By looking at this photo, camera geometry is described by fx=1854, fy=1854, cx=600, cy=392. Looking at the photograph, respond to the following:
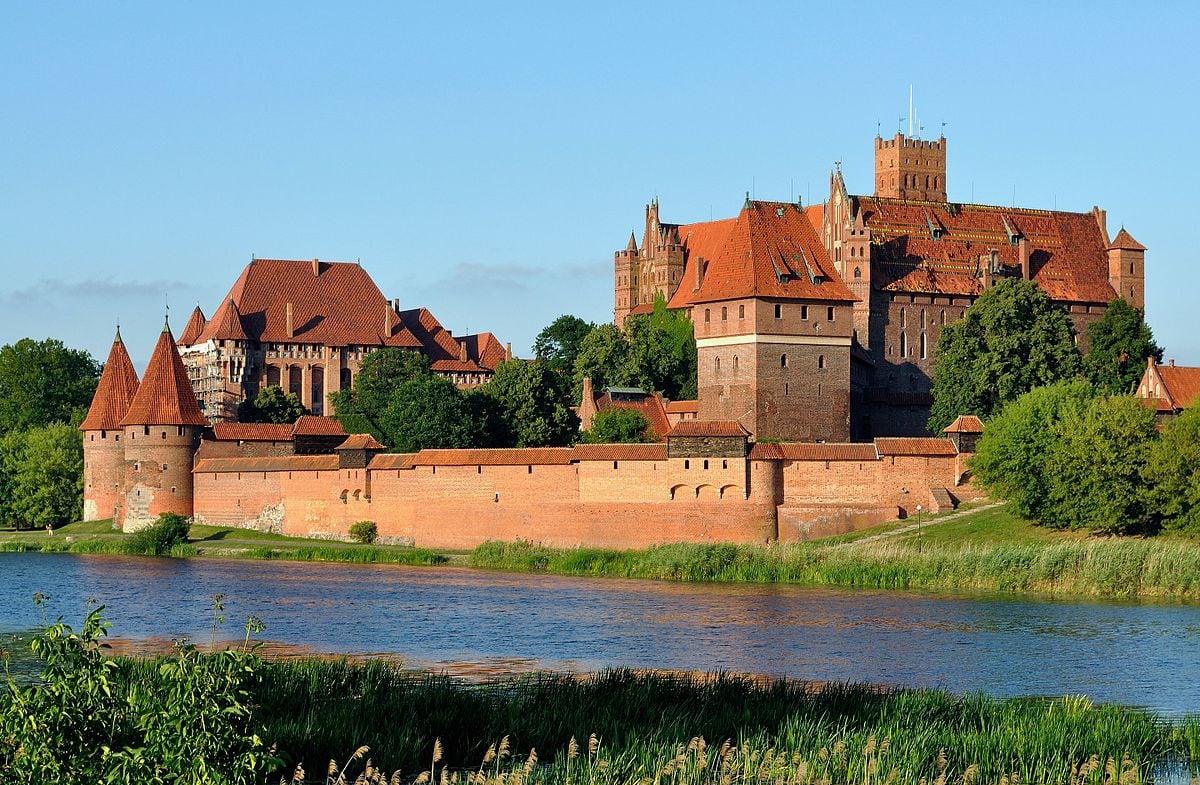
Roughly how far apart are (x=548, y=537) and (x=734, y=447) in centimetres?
460

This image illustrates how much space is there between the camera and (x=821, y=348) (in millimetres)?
47562

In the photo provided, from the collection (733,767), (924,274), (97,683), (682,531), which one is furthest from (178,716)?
(924,274)

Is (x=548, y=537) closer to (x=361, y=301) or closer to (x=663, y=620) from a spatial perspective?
(x=663, y=620)

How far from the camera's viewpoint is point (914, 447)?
3828 cm

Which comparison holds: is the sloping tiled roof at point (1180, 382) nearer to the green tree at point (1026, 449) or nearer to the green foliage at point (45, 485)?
the green tree at point (1026, 449)

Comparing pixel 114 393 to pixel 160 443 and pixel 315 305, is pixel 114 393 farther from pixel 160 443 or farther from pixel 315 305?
pixel 315 305

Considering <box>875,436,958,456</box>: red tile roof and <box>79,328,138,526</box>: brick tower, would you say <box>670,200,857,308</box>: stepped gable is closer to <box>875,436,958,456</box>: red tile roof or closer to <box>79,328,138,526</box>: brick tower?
<box>875,436,958,456</box>: red tile roof

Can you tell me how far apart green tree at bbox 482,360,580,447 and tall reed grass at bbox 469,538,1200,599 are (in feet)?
53.1

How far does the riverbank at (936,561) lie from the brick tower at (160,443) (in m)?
14.0

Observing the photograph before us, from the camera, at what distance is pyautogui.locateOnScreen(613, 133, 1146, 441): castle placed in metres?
47.0

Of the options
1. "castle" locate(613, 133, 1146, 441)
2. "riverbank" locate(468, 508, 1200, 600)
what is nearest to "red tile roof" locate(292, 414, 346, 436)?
"castle" locate(613, 133, 1146, 441)

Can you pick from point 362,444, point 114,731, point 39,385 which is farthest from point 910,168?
point 114,731

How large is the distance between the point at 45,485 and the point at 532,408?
14.3m

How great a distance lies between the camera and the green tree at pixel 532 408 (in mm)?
53688
